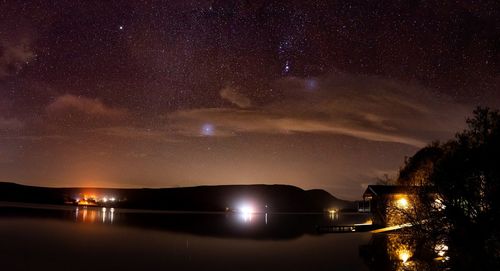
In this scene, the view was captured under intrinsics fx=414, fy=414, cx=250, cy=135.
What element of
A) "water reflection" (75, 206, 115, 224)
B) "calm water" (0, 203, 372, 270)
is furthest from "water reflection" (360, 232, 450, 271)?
"water reflection" (75, 206, 115, 224)

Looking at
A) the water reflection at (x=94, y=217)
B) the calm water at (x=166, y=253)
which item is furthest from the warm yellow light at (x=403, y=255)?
the water reflection at (x=94, y=217)

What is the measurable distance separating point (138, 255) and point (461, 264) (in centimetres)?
2714

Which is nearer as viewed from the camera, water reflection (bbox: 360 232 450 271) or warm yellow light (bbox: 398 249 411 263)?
water reflection (bbox: 360 232 450 271)

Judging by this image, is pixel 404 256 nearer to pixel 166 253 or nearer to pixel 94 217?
pixel 166 253

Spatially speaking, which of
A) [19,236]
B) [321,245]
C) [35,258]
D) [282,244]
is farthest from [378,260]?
[19,236]

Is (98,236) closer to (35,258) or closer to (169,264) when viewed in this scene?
(35,258)

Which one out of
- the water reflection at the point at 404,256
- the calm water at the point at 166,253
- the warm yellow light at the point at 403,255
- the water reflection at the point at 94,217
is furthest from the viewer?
the water reflection at the point at 94,217

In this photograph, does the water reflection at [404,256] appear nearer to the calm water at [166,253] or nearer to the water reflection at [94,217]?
the calm water at [166,253]

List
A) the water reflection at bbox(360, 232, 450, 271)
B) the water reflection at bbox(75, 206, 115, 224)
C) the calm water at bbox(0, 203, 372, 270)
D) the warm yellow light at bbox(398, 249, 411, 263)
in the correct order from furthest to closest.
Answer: the water reflection at bbox(75, 206, 115, 224), the calm water at bbox(0, 203, 372, 270), the warm yellow light at bbox(398, 249, 411, 263), the water reflection at bbox(360, 232, 450, 271)

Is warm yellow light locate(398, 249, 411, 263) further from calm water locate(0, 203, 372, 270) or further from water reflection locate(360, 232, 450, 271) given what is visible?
calm water locate(0, 203, 372, 270)

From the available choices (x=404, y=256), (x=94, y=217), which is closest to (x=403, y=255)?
(x=404, y=256)

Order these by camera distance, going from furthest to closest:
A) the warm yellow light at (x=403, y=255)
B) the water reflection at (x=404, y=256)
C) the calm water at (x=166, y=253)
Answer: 1. the calm water at (x=166, y=253)
2. the warm yellow light at (x=403, y=255)
3. the water reflection at (x=404, y=256)

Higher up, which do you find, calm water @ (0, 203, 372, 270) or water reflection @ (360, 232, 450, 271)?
water reflection @ (360, 232, 450, 271)

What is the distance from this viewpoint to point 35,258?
3331 cm
